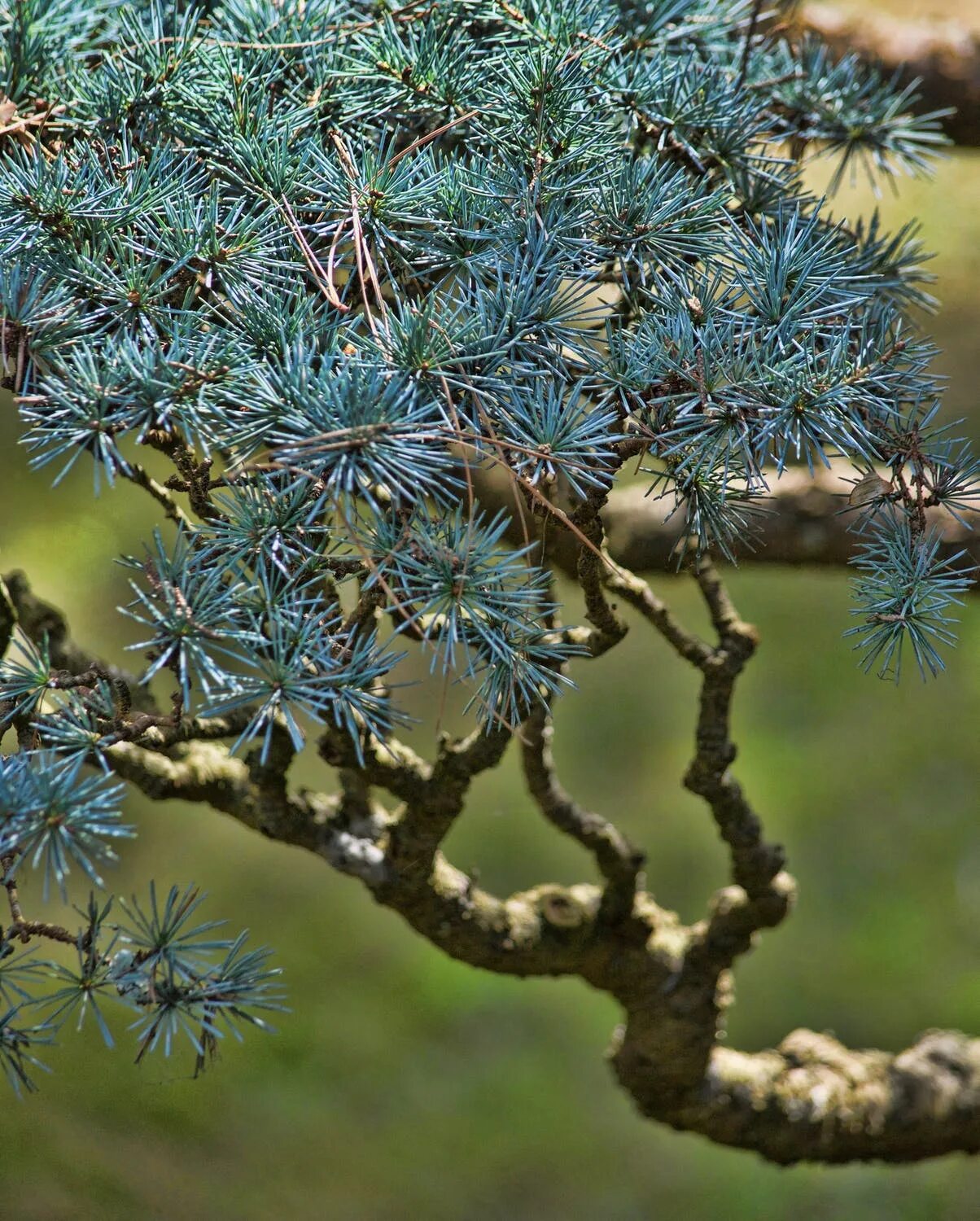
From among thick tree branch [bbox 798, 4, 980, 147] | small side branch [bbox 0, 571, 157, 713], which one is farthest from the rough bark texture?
thick tree branch [bbox 798, 4, 980, 147]

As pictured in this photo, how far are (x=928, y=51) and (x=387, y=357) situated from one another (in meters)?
1.16

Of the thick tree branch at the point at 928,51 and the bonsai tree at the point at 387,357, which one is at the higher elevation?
the thick tree branch at the point at 928,51

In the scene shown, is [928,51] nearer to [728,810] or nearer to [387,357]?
[728,810]

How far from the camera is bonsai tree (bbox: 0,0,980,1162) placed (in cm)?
52

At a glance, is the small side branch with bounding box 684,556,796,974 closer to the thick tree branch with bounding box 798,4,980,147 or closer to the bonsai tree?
the bonsai tree

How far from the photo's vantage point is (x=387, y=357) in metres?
0.54

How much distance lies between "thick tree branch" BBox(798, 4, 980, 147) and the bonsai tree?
0.53 metres

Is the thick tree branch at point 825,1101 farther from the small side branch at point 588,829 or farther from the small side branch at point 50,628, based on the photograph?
the small side branch at point 50,628

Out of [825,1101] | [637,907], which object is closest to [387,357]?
[637,907]

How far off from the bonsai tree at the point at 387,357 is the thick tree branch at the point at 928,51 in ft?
1.75

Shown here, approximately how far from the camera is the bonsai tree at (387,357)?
520mm

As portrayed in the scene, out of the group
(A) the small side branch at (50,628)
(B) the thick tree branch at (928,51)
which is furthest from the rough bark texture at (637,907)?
(B) the thick tree branch at (928,51)

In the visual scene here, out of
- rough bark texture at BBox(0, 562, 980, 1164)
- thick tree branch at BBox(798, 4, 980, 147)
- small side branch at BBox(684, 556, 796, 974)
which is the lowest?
rough bark texture at BBox(0, 562, 980, 1164)

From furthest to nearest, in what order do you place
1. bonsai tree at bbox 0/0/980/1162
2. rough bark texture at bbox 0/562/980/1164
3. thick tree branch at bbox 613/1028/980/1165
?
thick tree branch at bbox 613/1028/980/1165, rough bark texture at bbox 0/562/980/1164, bonsai tree at bbox 0/0/980/1162
